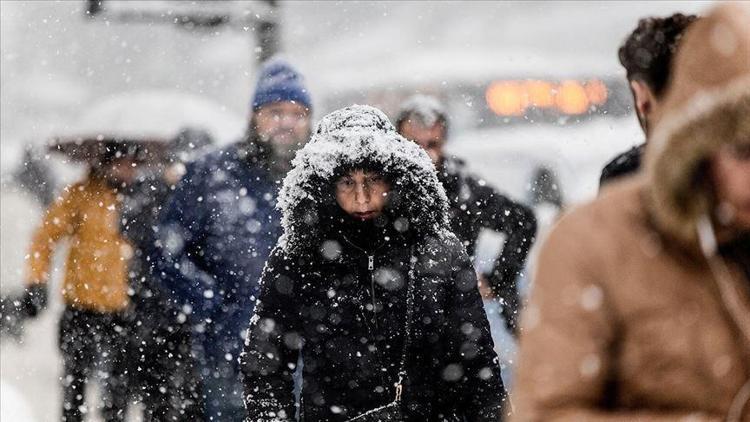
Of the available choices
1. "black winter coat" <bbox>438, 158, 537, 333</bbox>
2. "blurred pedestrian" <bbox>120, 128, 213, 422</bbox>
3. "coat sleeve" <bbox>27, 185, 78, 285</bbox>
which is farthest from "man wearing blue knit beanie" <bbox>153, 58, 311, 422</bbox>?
"coat sleeve" <bbox>27, 185, 78, 285</bbox>

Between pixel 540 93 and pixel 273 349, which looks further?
pixel 540 93

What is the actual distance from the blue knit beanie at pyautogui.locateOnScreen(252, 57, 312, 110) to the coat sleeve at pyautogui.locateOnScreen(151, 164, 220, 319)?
1.30ft

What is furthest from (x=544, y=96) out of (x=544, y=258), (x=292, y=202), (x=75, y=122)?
(x=544, y=258)

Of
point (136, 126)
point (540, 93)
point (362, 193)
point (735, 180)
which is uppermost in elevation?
point (540, 93)

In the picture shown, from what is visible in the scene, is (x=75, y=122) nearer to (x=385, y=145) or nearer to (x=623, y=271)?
(x=385, y=145)

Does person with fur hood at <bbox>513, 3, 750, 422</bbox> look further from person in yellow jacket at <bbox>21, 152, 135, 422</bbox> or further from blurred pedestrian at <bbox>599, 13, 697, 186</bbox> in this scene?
person in yellow jacket at <bbox>21, 152, 135, 422</bbox>

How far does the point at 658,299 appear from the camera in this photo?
182cm

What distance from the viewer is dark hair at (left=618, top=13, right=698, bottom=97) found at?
295 centimetres

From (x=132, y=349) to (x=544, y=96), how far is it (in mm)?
16986

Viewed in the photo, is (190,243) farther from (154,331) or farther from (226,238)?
(154,331)

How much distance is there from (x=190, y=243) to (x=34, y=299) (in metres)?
1.91

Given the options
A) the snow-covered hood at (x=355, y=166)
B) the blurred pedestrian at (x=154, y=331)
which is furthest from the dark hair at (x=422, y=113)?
the snow-covered hood at (x=355, y=166)

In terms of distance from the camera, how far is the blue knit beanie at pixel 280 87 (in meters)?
5.10

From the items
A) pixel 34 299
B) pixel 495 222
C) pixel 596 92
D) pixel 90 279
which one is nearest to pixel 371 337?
pixel 495 222
